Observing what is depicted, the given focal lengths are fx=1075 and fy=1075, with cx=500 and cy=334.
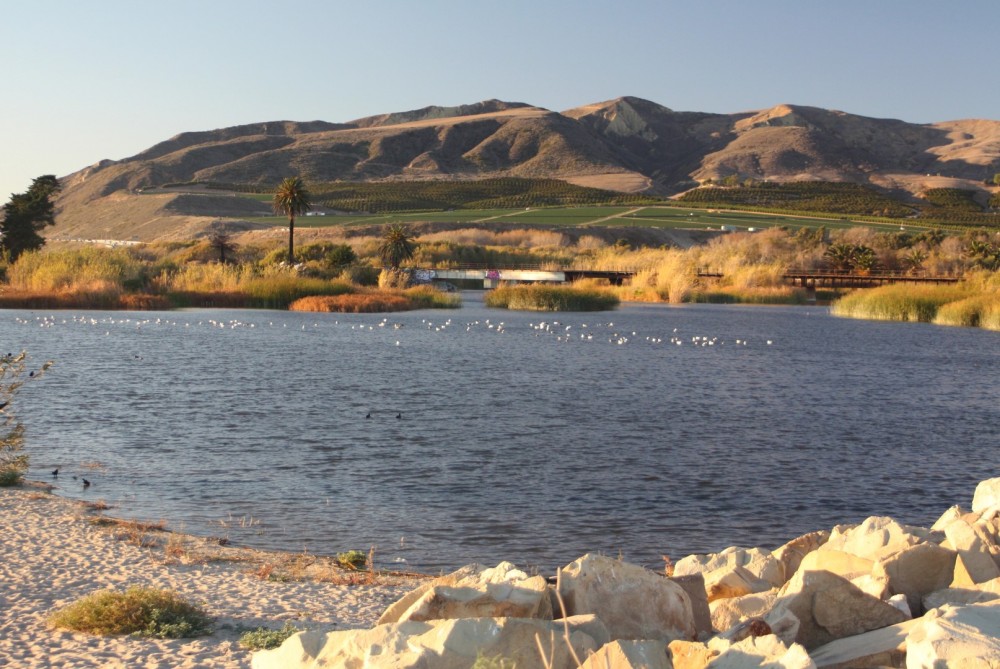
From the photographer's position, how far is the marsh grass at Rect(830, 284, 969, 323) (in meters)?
58.6

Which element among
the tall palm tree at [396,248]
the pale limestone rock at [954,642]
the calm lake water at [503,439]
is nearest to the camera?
the pale limestone rock at [954,642]

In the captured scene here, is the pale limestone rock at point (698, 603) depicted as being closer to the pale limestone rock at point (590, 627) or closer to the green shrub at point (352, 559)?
the pale limestone rock at point (590, 627)

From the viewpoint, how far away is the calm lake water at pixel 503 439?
13859 millimetres

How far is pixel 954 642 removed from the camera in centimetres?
571

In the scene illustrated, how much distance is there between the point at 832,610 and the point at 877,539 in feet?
6.36

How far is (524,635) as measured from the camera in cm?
633

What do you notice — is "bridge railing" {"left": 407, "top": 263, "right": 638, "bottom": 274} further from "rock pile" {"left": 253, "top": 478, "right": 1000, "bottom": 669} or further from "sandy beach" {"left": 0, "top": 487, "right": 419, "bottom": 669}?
"rock pile" {"left": 253, "top": 478, "right": 1000, "bottom": 669}

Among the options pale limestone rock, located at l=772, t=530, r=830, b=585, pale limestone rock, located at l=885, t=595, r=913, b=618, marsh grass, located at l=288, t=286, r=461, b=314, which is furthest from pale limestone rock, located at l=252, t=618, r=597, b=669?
marsh grass, located at l=288, t=286, r=461, b=314

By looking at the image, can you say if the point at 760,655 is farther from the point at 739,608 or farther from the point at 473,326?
the point at 473,326

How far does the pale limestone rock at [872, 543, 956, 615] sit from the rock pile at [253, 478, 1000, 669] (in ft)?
0.03

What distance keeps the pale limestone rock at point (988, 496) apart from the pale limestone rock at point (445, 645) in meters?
5.24

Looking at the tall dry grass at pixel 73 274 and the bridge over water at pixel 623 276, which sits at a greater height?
the tall dry grass at pixel 73 274

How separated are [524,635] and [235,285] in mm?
59683

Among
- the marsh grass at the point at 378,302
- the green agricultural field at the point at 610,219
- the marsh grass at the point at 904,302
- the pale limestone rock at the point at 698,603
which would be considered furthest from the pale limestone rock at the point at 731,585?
the green agricultural field at the point at 610,219
